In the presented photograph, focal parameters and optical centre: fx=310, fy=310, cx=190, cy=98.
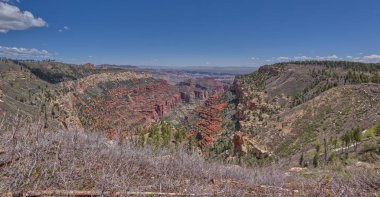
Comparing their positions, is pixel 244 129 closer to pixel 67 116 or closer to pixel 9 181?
pixel 67 116

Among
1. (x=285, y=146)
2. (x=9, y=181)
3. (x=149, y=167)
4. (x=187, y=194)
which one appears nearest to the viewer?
(x=9, y=181)

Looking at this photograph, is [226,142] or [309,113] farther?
[226,142]

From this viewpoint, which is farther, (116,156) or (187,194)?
(116,156)

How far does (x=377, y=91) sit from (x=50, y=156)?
8832 centimetres

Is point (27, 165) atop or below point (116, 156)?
atop

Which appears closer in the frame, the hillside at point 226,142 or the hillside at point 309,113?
the hillside at point 226,142

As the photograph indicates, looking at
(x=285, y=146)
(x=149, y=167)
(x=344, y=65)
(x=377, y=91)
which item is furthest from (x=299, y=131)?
(x=344, y=65)

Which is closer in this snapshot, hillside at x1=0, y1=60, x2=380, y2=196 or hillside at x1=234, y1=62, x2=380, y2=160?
hillside at x1=0, y1=60, x2=380, y2=196

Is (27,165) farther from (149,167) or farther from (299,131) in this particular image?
(299,131)

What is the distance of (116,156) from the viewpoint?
8.66m

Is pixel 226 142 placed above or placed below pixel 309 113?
below

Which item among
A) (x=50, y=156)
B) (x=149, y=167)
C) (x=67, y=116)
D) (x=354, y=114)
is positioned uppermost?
(x=50, y=156)

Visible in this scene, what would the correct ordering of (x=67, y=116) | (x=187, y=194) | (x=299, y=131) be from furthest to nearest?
(x=67, y=116), (x=299, y=131), (x=187, y=194)

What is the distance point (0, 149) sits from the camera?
21.1 feet
